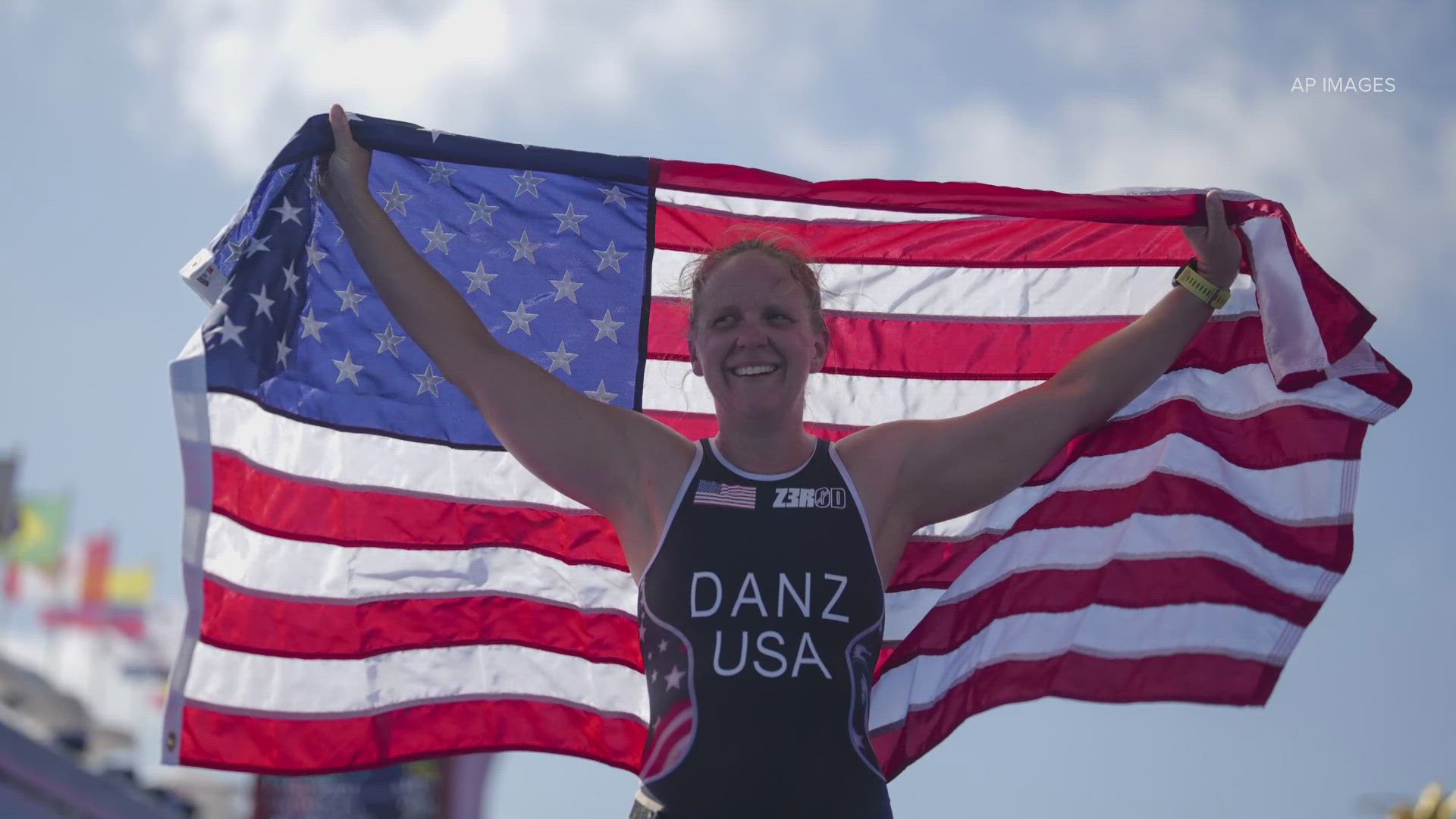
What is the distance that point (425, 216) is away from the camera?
461 centimetres

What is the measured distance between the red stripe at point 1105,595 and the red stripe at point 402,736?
108cm

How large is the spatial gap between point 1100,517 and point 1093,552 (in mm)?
130

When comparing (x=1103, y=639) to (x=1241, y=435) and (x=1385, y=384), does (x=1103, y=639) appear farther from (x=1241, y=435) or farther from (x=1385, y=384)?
(x=1385, y=384)

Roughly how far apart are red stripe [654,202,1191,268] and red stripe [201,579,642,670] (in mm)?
1401

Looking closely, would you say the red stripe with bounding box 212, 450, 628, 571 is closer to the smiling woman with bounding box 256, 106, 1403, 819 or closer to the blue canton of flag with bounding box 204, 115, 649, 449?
the smiling woman with bounding box 256, 106, 1403, 819

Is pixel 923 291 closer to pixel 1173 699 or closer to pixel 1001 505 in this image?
pixel 1001 505

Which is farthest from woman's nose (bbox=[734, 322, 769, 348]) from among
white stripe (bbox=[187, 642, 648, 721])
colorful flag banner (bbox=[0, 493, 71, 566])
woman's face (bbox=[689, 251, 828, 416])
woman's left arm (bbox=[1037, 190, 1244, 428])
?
colorful flag banner (bbox=[0, 493, 71, 566])

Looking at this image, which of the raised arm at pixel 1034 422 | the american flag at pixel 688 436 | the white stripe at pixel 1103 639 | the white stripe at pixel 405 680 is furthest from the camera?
the white stripe at pixel 1103 639

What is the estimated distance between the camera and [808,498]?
12.2 feet

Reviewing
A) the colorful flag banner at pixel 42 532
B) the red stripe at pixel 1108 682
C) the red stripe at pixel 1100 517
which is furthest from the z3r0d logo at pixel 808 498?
the colorful flag banner at pixel 42 532

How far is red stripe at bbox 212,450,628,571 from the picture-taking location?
432cm

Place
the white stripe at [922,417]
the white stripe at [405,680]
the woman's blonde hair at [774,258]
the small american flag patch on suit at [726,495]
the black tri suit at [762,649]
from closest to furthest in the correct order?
the black tri suit at [762,649], the small american flag patch on suit at [726,495], the woman's blonde hair at [774,258], the white stripe at [405,680], the white stripe at [922,417]

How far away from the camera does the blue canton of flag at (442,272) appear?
4211 mm

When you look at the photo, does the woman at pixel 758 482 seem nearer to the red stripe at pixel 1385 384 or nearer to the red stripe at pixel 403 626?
the red stripe at pixel 1385 384
